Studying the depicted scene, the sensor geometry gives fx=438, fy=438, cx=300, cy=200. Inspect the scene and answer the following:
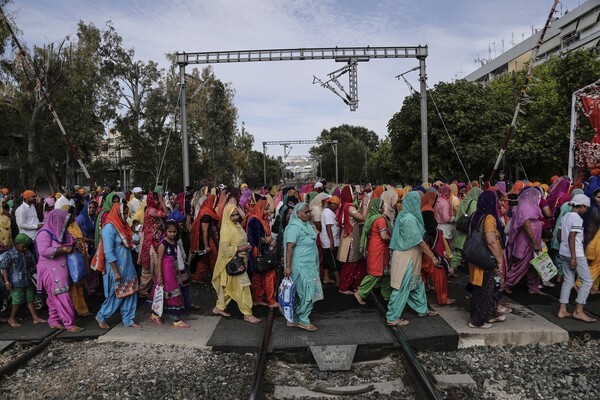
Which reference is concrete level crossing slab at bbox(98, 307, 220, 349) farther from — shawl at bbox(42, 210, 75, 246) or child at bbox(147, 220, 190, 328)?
shawl at bbox(42, 210, 75, 246)

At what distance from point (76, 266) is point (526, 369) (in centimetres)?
→ 543

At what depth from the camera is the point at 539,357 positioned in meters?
4.76

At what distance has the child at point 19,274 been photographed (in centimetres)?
577

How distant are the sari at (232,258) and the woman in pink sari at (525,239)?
399 centimetres

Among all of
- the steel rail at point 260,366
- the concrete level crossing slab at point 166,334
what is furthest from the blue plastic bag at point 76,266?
the steel rail at point 260,366

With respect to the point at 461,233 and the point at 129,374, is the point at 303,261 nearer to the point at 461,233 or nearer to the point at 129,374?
the point at 129,374

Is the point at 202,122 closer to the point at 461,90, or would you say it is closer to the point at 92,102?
the point at 92,102

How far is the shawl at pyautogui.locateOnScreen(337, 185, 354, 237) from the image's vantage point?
689 cm

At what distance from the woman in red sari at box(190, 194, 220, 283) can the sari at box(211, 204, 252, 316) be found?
153cm

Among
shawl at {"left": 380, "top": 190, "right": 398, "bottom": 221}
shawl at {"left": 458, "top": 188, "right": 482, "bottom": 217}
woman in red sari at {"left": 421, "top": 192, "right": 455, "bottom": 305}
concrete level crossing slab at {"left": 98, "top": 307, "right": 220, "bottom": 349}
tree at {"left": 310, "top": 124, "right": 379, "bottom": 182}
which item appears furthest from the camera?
tree at {"left": 310, "top": 124, "right": 379, "bottom": 182}

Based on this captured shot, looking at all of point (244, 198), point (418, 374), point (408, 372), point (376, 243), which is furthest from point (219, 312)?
point (244, 198)

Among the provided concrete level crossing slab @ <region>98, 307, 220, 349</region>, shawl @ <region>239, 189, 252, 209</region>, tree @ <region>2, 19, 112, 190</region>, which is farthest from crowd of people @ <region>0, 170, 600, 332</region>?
tree @ <region>2, 19, 112, 190</region>

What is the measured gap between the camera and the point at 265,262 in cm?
605

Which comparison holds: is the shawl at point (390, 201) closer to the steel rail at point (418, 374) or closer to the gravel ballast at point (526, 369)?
the steel rail at point (418, 374)
